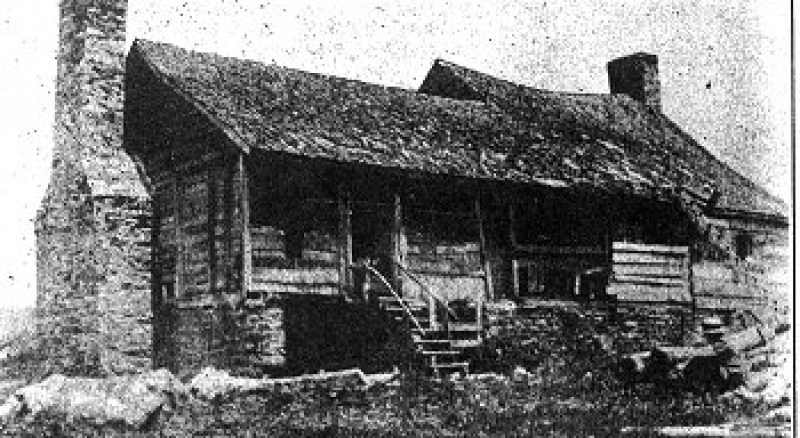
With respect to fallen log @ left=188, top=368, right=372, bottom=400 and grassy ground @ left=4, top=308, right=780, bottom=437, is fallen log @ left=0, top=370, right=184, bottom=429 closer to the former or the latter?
grassy ground @ left=4, top=308, right=780, bottom=437

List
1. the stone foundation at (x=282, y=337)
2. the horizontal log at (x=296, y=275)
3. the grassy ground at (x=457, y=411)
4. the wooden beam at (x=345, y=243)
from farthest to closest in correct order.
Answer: the wooden beam at (x=345, y=243) → the horizontal log at (x=296, y=275) → the stone foundation at (x=282, y=337) → the grassy ground at (x=457, y=411)

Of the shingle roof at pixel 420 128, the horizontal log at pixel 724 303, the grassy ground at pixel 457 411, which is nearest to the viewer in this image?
the grassy ground at pixel 457 411

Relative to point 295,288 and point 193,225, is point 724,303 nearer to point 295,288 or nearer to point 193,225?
point 295,288

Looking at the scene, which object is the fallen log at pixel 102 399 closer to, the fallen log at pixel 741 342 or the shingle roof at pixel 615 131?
the fallen log at pixel 741 342

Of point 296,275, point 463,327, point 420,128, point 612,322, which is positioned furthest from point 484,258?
point 296,275

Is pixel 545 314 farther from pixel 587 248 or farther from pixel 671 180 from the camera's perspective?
pixel 671 180

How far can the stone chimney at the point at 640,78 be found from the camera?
3127cm

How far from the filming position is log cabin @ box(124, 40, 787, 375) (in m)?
17.9

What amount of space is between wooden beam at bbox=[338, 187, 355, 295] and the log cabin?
0.04 m

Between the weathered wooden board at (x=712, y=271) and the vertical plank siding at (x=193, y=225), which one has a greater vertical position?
the vertical plank siding at (x=193, y=225)

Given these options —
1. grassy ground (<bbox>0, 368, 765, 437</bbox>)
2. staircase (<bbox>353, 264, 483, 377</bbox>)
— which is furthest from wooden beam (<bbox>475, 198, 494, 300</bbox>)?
grassy ground (<bbox>0, 368, 765, 437</bbox>)

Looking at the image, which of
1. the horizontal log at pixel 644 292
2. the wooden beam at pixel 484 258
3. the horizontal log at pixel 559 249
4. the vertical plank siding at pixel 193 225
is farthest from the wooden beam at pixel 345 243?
the horizontal log at pixel 644 292

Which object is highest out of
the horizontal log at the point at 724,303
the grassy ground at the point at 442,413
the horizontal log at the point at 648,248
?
the horizontal log at the point at 648,248

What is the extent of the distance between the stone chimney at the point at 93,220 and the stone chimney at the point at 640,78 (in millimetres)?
17194
